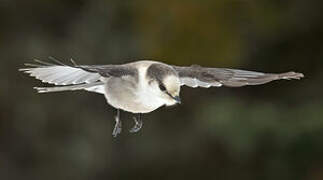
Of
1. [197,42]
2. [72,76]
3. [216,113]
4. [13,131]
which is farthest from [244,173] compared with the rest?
[72,76]

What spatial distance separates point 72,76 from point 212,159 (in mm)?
2581

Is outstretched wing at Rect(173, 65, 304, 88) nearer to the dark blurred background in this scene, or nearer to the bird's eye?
the bird's eye

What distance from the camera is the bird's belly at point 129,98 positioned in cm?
98

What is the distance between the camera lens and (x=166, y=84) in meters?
0.94

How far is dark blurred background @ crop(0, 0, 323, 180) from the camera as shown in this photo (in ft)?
10.3

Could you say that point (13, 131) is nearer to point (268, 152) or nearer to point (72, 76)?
point (268, 152)

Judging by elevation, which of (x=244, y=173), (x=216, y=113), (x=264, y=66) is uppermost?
(x=264, y=66)

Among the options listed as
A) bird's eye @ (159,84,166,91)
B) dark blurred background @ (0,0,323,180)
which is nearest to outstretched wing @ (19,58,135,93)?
bird's eye @ (159,84,166,91)

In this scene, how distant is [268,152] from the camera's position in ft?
11.5

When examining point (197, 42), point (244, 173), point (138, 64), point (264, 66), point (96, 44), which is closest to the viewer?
point (138, 64)

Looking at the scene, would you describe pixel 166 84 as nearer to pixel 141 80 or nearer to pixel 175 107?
pixel 141 80

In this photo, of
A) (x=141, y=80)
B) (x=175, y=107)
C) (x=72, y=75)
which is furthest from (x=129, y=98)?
(x=175, y=107)

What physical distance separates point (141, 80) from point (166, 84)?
0.11m

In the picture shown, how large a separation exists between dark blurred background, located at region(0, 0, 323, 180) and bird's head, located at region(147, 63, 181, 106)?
→ 188 cm
